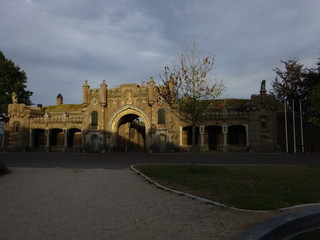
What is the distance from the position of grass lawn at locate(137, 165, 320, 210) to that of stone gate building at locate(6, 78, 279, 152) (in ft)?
61.1

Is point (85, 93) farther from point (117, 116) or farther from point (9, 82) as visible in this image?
point (9, 82)

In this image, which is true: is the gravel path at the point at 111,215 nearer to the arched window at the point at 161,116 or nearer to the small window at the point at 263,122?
the arched window at the point at 161,116

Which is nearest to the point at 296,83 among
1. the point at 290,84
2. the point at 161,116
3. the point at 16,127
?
the point at 290,84

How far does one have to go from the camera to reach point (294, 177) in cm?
1093

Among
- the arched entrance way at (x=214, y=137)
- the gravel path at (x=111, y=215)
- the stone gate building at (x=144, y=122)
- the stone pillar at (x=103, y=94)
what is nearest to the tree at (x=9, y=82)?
the stone gate building at (x=144, y=122)

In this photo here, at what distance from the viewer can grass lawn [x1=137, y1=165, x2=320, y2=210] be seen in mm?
7188

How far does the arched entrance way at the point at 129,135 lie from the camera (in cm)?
3884

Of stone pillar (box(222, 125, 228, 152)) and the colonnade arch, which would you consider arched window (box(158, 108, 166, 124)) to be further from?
the colonnade arch

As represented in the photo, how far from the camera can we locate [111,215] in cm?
608

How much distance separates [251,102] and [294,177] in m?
22.0

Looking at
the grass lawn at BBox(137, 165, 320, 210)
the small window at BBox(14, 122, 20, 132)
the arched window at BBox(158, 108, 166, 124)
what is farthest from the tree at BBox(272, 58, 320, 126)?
the small window at BBox(14, 122, 20, 132)

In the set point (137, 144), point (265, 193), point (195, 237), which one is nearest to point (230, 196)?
point (265, 193)

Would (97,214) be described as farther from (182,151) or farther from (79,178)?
(182,151)

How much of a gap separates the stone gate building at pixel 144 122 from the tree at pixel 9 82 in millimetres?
4140
